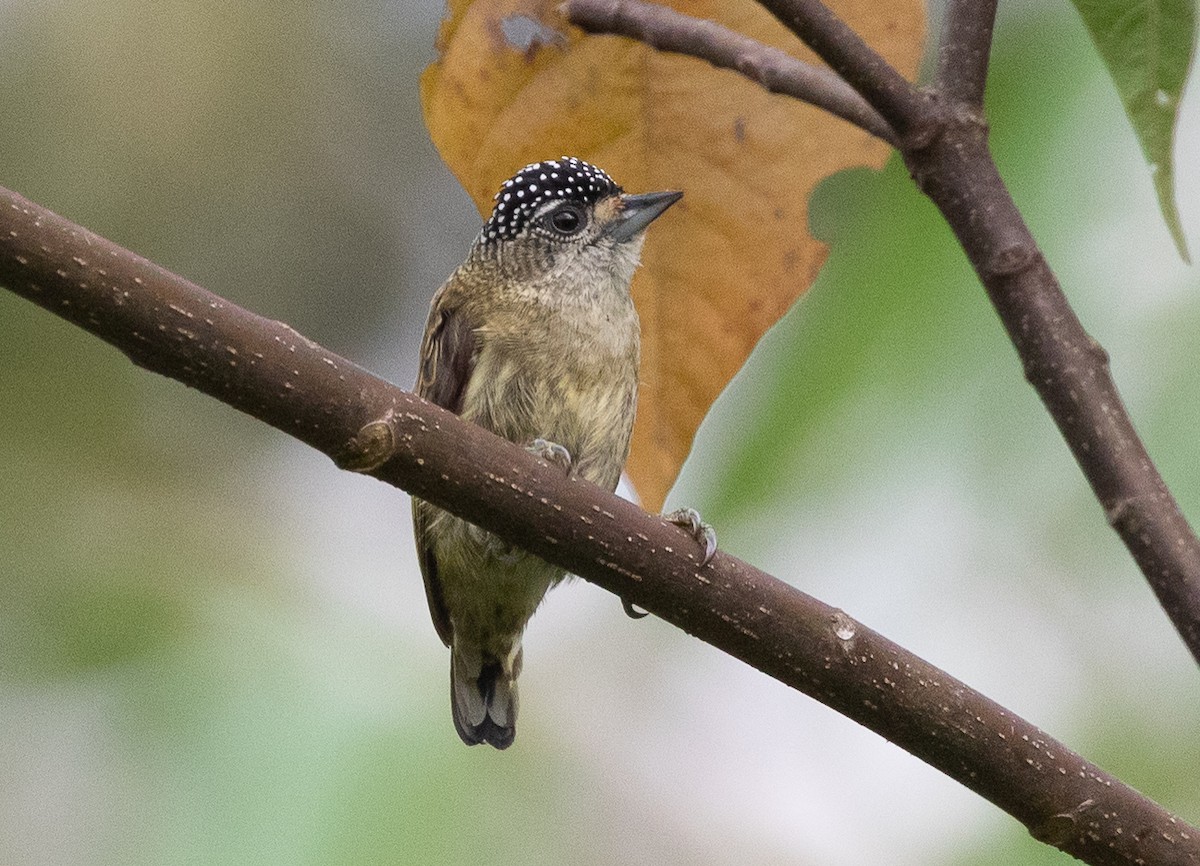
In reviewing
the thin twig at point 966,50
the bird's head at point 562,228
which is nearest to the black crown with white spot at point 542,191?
the bird's head at point 562,228

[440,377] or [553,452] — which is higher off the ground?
[553,452]

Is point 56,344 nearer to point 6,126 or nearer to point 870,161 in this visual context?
point 6,126

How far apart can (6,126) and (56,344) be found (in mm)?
665

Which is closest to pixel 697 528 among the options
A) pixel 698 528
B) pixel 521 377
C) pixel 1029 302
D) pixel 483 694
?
pixel 698 528

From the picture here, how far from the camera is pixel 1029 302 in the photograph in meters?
1.77

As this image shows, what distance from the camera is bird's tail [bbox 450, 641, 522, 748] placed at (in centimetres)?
265

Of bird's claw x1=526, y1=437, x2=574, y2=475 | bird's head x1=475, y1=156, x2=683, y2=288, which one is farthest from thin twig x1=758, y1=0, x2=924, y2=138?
bird's head x1=475, y1=156, x2=683, y2=288

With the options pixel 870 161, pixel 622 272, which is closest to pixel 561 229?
pixel 622 272

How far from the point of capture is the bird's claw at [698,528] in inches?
63.3

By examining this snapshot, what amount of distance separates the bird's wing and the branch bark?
113 centimetres

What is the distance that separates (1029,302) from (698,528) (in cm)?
46

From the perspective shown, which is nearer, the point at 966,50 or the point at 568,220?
the point at 966,50

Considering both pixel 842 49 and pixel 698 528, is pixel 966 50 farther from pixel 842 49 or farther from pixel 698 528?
pixel 698 528

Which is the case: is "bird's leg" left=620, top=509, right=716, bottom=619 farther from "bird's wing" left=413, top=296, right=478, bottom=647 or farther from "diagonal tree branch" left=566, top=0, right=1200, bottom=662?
"bird's wing" left=413, top=296, right=478, bottom=647
